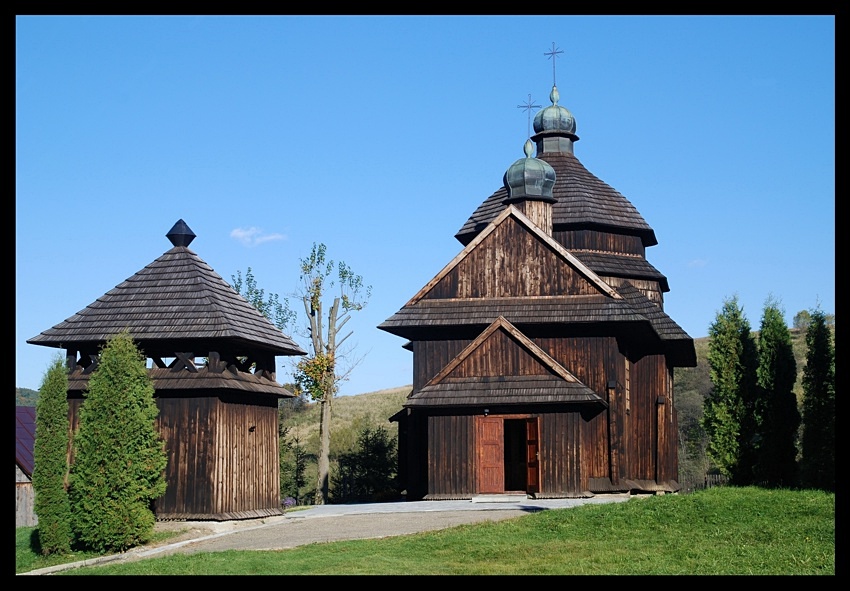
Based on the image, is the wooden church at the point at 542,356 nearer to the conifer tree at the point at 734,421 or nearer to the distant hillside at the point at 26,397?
the conifer tree at the point at 734,421

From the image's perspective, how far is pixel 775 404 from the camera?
24172 mm

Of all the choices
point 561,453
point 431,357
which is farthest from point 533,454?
point 431,357

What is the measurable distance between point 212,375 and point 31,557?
15.5ft

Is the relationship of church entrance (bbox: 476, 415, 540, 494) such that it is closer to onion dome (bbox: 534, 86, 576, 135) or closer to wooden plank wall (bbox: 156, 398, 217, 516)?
wooden plank wall (bbox: 156, 398, 217, 516)

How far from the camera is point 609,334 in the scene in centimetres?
2898

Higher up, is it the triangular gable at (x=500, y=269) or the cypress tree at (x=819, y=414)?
the triangular gable at (x=500, y=269)

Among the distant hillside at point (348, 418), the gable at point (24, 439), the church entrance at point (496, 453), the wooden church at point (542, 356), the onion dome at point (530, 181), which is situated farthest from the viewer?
the distant hillside at point (348, 418)

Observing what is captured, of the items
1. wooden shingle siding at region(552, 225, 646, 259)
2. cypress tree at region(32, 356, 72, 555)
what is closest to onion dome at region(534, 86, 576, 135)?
wooden shingle siding at region(552, 225, 646, 259)

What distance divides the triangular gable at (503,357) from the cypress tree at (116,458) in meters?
9.22

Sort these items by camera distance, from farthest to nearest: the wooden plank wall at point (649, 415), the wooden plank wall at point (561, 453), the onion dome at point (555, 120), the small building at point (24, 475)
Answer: the onion dome at point (555, 120)
the small building at point (24, 475)
the wooden plank wall at point (649, 415)
the wooden plank wall at point (561, 453)

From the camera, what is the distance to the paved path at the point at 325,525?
→ 61.8 ft

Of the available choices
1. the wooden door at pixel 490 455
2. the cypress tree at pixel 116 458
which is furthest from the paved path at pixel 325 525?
the wooden door at pixel 490 455

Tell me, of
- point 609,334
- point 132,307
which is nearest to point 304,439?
point 609,334

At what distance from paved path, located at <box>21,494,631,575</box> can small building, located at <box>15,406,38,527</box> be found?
11.7 meters
